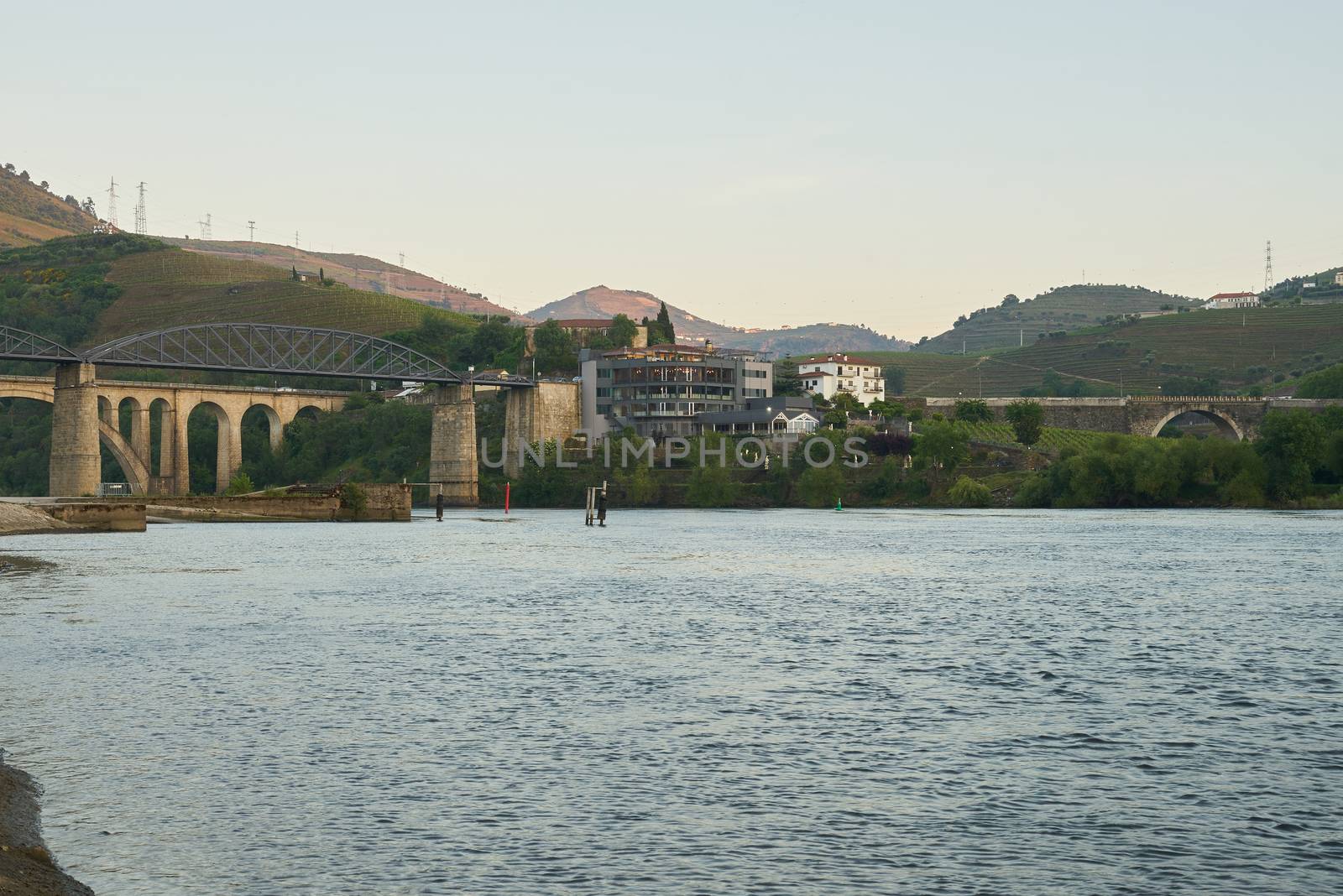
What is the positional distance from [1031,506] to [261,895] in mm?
138944

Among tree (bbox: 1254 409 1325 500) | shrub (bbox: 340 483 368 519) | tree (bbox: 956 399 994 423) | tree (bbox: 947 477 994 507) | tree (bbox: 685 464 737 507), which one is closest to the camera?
tree (bbox: 1254 409 1325 500)

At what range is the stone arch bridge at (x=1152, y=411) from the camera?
186000 mm

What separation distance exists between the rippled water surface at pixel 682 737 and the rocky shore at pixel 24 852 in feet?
1.14

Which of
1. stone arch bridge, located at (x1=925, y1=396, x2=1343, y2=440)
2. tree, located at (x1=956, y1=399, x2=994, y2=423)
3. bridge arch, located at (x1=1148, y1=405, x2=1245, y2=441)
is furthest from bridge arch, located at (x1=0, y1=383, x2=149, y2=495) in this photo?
bridge arch, located at (x1=1148, y1=405, x2=1245, y2=441)

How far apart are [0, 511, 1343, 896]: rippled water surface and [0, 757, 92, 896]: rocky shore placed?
1.14 ft

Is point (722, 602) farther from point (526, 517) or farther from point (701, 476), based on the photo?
point (701, 476)

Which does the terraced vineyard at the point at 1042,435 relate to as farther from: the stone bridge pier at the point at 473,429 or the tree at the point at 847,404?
the stone bridge pier at the point at 473,429

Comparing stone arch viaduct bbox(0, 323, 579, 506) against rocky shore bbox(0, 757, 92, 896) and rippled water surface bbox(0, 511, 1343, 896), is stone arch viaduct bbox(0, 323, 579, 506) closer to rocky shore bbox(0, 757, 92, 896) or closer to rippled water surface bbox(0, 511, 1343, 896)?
rippled water surface bbox(0, 511, 1343, 896)

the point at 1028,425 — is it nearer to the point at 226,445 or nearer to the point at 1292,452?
the point at 1292,452

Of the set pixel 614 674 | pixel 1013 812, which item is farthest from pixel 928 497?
pixel 1013 812

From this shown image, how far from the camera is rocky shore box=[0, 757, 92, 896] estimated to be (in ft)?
44.5

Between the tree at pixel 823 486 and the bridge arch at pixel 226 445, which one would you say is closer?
the tree at pixel 823 486

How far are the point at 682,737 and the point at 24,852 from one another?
37.2ft

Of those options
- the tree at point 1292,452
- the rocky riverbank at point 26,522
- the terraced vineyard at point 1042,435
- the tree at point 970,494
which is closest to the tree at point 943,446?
the tree at point 970,494
